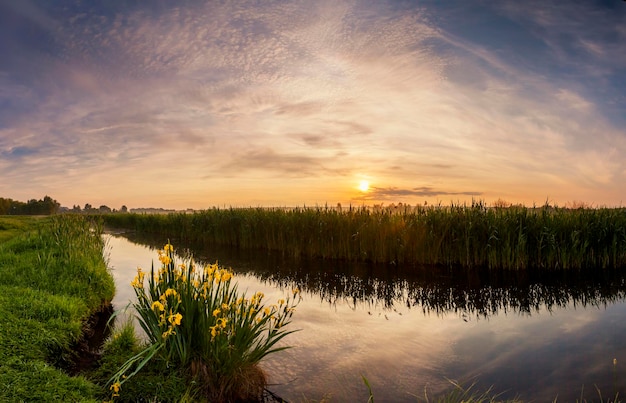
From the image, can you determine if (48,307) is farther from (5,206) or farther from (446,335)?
(5,206)

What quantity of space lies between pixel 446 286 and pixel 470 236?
3.20 m

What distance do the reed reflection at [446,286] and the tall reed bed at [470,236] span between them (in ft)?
2.40

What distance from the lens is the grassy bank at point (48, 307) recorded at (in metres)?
4.39

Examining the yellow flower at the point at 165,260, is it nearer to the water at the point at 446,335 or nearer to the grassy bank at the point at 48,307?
the grassy bank at the point at 48,307

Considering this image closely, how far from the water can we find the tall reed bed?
45.7 inches

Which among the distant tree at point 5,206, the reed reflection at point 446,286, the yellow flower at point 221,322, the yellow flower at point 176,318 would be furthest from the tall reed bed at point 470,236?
the distant tree at point 5,206

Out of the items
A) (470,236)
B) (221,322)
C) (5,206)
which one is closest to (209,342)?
(221,322)

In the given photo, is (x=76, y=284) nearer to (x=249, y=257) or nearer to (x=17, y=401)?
(x=17, y=401)

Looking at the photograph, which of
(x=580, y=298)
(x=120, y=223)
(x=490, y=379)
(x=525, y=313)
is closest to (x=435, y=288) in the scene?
(x=525, y=313)

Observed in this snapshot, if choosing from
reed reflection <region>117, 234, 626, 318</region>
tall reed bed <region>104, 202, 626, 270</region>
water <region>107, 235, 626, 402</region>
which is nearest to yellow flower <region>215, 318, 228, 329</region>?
water <region>107, 235, 626, 402</region>

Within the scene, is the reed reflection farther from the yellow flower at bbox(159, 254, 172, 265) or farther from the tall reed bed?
the yellow flower at bbox(159, 254, 172, 265)

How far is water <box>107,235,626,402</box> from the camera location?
5.22 meters

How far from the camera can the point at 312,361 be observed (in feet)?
19.1

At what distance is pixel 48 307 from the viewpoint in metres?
6.63
